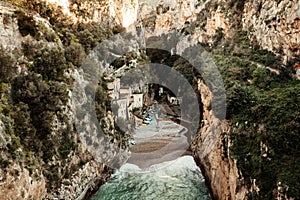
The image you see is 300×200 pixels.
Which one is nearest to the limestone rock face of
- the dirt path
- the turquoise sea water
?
the turquoise sea water

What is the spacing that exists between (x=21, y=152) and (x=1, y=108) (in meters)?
2.68

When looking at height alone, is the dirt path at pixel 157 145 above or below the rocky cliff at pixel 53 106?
below

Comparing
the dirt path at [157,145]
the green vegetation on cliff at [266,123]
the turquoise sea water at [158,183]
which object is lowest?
the turquoise sea water at [158,183]

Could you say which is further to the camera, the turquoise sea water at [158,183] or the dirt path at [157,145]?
the dirt path at [157,145]

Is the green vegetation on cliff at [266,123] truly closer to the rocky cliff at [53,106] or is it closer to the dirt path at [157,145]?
the rocky cliff at [53,106]

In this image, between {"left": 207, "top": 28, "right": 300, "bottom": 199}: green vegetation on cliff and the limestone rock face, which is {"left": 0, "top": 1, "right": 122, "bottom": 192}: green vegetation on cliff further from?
{"left": 207, "top": 28, "right": 300, "bottom": 199}: green vegetation on cliff

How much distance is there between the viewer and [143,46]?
62.7m

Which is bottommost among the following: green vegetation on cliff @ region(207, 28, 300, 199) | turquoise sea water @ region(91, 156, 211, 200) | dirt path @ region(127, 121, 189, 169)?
turquoise sea water @ region(91, 156, 211, 200)

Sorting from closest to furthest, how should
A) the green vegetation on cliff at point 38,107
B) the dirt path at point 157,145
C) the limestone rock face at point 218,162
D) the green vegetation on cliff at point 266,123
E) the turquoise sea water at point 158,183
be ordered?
the green vegetation on cliff at point 266,123, the green vegetation on cliff at point 38,107, the limestone rock face at point 218,162, the turquoise sea water at point 158,183, the dirt path at point 157,145

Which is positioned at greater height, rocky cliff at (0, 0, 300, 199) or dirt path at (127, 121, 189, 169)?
rocky cliff at (0, 0, 300, 199)

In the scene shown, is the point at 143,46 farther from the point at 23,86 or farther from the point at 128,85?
the point at 23,86

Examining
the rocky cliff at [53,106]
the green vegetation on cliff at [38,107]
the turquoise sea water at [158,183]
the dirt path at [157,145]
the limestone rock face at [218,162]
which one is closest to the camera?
the rocky cliff at [53,106]

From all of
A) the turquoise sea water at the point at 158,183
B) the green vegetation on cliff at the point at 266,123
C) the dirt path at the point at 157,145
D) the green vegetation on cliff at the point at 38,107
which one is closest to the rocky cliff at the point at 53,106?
the green vegetation on cliff at the point at 38,107

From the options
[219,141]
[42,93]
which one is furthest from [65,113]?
[219,141]
